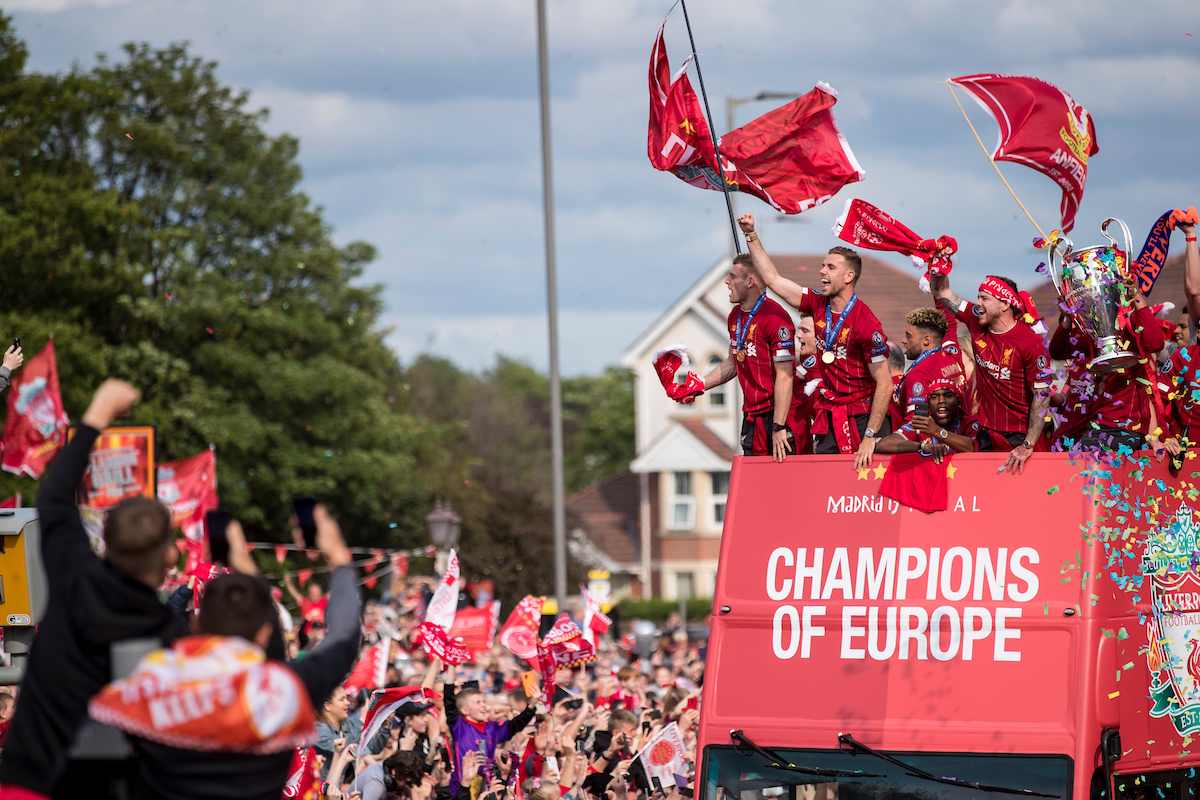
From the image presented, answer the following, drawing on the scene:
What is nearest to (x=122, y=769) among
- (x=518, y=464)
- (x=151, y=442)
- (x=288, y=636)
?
(x=288, y=636)

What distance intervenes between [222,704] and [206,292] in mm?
29795

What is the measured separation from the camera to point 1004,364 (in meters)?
6.90

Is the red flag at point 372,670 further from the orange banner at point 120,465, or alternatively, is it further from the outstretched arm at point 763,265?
the orange banner at point 120,465

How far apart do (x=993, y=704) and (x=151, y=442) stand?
13647mm

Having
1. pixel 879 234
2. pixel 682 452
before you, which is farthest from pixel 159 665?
pixel 682 452

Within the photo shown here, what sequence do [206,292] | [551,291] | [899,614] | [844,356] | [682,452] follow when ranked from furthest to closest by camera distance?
[682,452] < [206,292] < [551,291] < [844,356] < [899,614]

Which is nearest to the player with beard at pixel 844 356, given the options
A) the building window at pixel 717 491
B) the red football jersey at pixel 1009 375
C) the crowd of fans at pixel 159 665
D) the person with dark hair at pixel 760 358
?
the person with dark hair at pixel 760 358

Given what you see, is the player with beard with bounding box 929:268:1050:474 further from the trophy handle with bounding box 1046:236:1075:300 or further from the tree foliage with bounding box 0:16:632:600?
the tree foliage with bounding box 0:16:632:600

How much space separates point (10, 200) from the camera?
95.1ft

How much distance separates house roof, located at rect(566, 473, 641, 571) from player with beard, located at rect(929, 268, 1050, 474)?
43779mm

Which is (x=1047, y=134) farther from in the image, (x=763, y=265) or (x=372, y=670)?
(x=372, y=670)

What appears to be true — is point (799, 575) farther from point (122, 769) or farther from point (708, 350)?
point (708, 350)

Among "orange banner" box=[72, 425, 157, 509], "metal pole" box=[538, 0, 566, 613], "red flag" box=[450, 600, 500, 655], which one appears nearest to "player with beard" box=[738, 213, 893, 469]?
"red flag" box=[450, 600, 500, 655]

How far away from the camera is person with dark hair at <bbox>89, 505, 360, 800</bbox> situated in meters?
3.31
